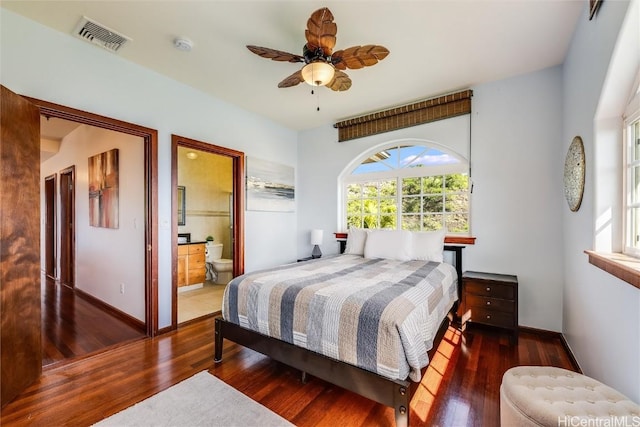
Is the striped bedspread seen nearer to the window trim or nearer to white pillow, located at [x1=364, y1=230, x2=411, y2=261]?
white pillow, located at [x1=364, y1=230, x2=411, y2=261]

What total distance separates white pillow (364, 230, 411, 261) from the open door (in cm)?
298

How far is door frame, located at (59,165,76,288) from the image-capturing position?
438cm

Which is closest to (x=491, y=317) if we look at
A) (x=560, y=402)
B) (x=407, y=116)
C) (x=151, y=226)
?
(x=560, y=402)

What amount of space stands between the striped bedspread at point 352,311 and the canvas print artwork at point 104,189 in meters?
2.30

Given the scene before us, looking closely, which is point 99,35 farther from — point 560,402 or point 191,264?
point 560,402

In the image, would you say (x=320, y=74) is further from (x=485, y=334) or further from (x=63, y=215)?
(x=63, y=215)

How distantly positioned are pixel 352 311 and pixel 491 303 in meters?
1.89

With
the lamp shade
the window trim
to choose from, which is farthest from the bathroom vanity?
the window trim

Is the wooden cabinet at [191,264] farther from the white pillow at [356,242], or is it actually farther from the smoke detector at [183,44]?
the smoke detector at [183,44]

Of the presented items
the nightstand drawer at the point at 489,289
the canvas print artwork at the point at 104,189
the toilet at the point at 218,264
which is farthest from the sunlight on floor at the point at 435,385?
the canvas print artwork at the point at 104,189

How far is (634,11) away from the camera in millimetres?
1317

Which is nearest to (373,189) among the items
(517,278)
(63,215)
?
(517,278)

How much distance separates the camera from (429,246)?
3127mm

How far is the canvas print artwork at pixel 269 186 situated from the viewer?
3.94 meters
